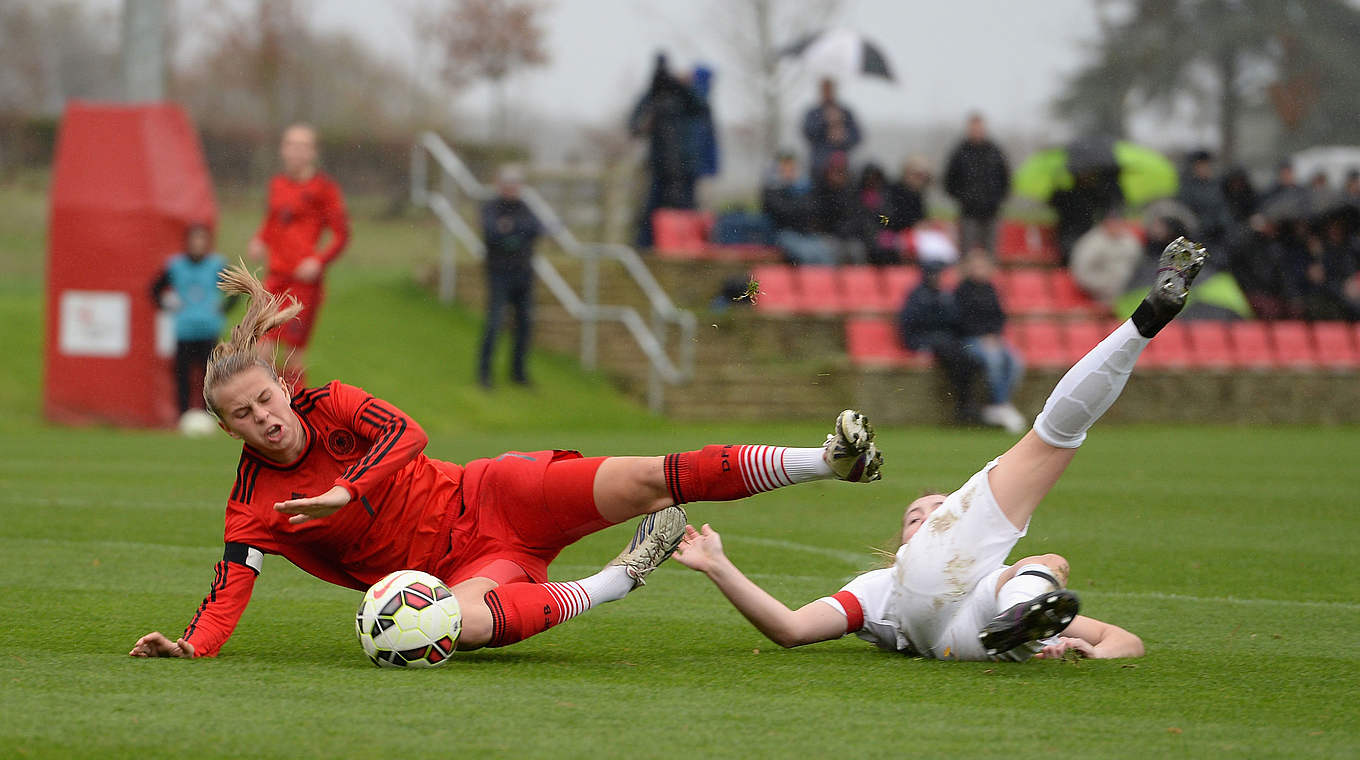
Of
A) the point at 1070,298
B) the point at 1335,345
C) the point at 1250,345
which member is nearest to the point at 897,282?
the point at 1070,298

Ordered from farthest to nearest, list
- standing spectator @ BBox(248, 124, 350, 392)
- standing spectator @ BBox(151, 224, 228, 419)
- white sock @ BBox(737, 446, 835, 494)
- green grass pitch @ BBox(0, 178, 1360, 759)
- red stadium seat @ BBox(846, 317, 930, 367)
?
red stadium seat @ BBox(846, 317, 930, 367)
standing spectator @ BBox(151, 224, 228, 419)
standing spectator @ BBox(248, 124, 350, 392)
white sock @ BBox(737, 446, 835, 494)
green grass pitch @ BBox(0, 178, 1360, 759)

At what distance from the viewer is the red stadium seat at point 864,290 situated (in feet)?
57.8

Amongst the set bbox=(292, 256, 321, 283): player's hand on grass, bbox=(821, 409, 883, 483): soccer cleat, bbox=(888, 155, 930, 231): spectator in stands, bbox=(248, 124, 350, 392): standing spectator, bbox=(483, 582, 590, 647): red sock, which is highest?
bbox=(888, 155, 930, 231): spectator in stands

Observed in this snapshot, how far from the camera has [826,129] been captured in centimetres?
1822

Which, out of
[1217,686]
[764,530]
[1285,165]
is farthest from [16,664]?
[1285,165]

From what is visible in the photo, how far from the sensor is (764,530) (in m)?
8.31

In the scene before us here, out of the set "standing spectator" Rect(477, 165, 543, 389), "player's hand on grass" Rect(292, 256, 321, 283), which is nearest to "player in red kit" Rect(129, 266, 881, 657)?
"player's hand on grass" Rect(292, 256, 321, 283)

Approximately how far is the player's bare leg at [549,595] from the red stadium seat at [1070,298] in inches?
588

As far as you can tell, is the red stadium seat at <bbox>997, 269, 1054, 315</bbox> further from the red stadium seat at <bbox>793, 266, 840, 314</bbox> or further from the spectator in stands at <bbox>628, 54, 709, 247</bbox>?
the spectator in stands at <bbox>628, 54, 709, 247</bbox>

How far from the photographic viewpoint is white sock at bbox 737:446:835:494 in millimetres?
4512

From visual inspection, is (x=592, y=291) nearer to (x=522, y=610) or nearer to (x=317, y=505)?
(x=522, y=610)

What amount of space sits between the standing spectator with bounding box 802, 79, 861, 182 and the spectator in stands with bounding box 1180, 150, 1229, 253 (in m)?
4.68

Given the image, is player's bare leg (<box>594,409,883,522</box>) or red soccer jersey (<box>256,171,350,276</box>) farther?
red soccer jersey (<box>256,171,350,276</box>)

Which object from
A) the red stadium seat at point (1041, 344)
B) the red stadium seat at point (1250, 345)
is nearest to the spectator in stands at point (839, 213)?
the red stadium seat at point (1041, 344)
